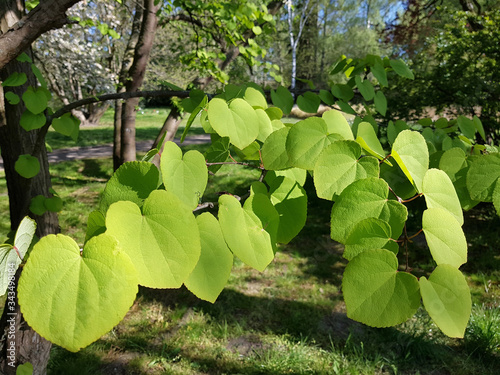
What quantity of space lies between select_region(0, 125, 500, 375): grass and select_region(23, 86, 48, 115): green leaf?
1566mm

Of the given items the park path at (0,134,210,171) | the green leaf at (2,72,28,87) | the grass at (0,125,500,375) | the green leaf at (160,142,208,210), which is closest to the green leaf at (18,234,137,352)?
the green leaf at (160,142,208,210)

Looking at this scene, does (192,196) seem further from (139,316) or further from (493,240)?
(493,240)

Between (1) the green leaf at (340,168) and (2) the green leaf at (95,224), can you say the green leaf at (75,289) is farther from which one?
(1) the green leaf at (340,168)

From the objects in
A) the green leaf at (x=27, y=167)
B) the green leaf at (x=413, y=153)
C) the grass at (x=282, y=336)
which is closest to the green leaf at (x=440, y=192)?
the green leaf at (x=413, y=153)

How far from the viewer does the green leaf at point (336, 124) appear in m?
0.53

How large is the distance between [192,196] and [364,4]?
105 feet

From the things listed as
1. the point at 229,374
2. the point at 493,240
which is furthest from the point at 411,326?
the point at 493,240

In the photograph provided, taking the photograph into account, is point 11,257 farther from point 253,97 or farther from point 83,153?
point 83,153

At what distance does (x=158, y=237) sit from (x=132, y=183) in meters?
0.11

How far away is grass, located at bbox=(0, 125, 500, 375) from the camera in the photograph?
6.60 ft

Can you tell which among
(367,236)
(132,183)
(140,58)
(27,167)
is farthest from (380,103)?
(140,58)

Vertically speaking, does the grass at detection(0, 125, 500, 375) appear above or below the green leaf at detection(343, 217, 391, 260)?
below

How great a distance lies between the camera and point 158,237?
332mm

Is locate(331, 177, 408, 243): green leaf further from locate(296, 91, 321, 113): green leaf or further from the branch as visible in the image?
the branch
